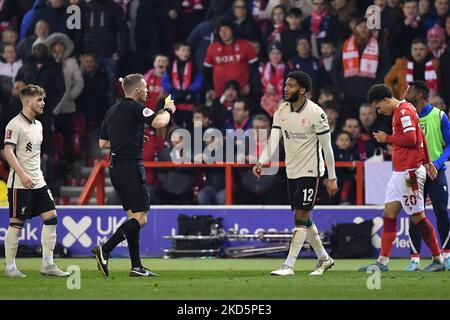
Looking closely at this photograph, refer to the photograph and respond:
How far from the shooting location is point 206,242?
60.4 ft

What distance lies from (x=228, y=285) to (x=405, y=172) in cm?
297

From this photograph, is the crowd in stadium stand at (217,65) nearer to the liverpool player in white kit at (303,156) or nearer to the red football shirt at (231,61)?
the red football shirt at (231,61)

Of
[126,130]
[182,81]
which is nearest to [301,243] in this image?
[126,130]

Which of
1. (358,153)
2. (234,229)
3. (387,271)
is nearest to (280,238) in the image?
(234,229)

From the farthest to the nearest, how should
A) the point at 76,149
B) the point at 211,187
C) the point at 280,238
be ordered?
the point at 76,149, the point at 211,187, the point at 280,238

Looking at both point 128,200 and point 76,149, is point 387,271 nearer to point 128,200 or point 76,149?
point 128,200

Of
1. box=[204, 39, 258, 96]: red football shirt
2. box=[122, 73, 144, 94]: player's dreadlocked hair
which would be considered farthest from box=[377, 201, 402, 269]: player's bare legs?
box=[204, 39, 258, 96]: red football shirt

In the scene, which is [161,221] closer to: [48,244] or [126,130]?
[48,244]

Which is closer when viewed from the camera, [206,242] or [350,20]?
[206,242]

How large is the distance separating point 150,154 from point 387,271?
641 centimetres

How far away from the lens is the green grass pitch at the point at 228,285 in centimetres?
1160

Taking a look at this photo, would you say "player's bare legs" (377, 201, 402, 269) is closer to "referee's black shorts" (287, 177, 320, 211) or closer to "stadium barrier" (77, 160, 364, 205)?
"referee's black shorts" (287, 177, 320, 211)

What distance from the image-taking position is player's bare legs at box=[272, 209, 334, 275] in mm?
13859

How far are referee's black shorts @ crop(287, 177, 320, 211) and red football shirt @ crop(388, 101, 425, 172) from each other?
3.74ft
